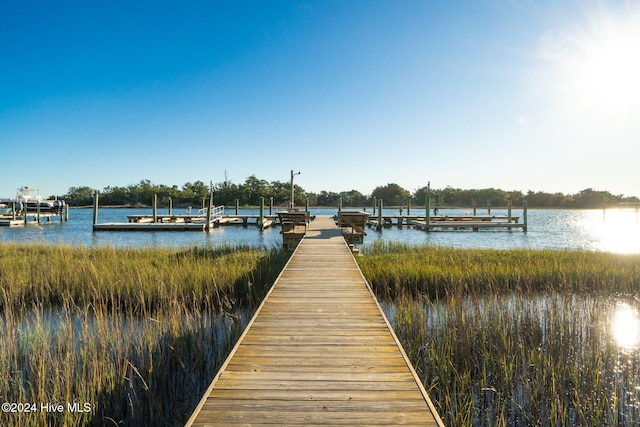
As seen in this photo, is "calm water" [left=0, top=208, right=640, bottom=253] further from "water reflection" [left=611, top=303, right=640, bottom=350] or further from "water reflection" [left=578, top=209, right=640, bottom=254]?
"water reflection" [left=611, top=303, right=640, bottom=350]

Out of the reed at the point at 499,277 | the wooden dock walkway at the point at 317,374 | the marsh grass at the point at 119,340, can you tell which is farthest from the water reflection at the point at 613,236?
the marsh grass at the point at 119,340

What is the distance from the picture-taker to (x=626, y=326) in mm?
5375

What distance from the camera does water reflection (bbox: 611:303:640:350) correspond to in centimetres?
464

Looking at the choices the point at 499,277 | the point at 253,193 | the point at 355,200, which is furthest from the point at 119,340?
the point at 355,200

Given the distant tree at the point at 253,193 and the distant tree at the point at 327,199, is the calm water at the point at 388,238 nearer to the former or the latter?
the distant tree at the point at 253,193

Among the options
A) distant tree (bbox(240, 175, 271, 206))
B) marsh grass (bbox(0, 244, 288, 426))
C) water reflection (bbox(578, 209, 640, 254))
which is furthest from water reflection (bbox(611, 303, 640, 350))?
distant tree (bbox(240, 175, 271, 206))

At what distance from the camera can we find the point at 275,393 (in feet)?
7.82

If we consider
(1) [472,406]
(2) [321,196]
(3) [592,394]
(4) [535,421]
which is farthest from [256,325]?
(2) [321,196]

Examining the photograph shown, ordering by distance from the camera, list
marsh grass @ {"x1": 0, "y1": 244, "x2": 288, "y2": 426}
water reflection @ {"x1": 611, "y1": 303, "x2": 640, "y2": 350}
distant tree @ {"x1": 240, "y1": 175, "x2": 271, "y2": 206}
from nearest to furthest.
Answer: marsh grass @ {"x1": 0, "y1": 244, "x2": 288, "y2": 426} → water reflection @ {"x1": 611, "y1": 303, "x2": 640, "y2": 350} → distant tree @ {"x1": 240, "y1": 175, "x2": 271, "y2": 206}

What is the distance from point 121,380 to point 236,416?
205 centimetres

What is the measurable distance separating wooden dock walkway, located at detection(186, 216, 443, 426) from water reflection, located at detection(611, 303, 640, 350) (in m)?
3.51

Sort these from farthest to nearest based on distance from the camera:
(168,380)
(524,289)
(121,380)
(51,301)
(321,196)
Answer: (321,196)
(524,289)
(51,301)
(168,380)
(121,380)

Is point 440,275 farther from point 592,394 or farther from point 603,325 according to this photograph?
point 592,394

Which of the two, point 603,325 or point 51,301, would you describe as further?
point 51,301
